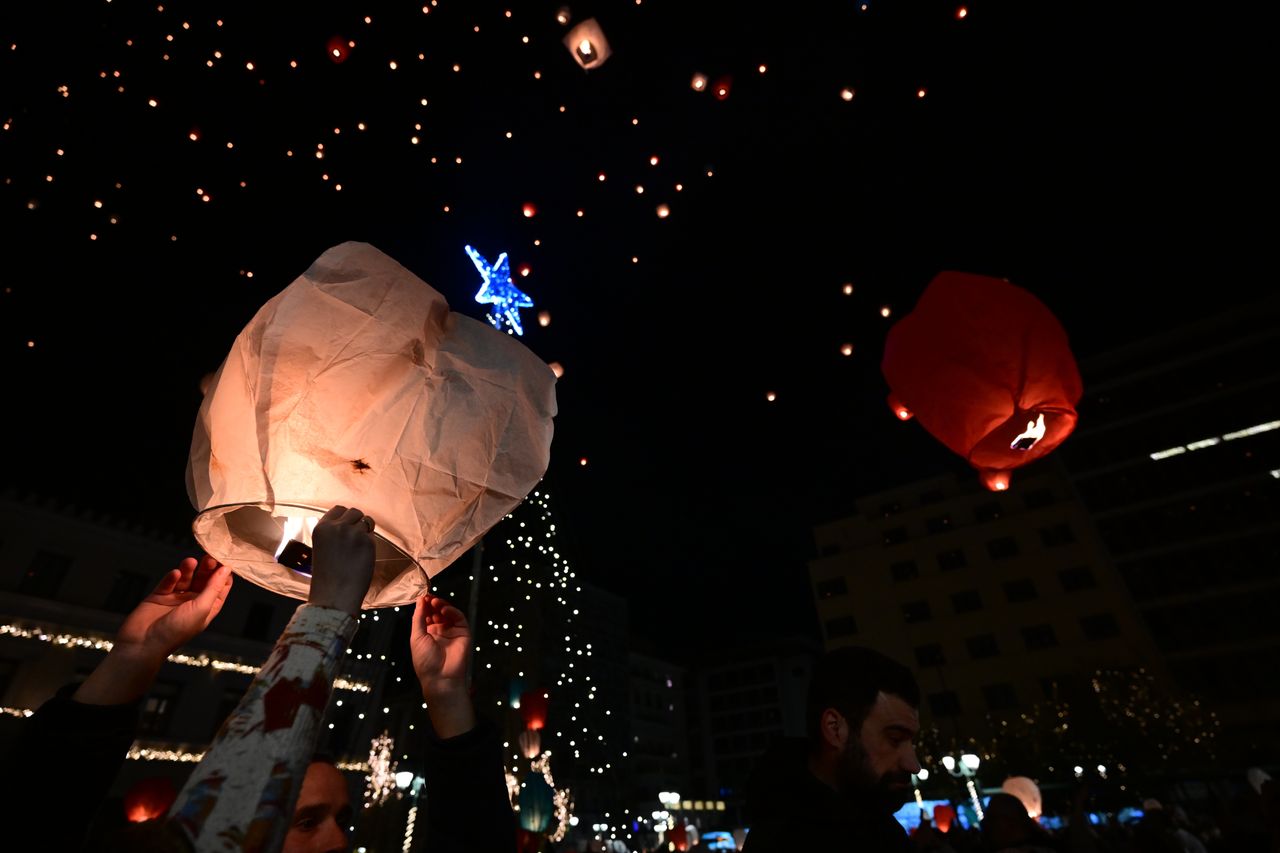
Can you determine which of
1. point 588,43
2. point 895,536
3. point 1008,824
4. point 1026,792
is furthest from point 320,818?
point 895,536

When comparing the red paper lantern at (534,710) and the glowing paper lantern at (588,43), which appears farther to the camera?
the red paper lantern at (534,710)

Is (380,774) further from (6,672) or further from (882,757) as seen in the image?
(882,757)

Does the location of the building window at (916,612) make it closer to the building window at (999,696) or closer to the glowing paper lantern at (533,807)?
the building window at (999,696)

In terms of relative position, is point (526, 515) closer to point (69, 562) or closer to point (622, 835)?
point (69, 562)

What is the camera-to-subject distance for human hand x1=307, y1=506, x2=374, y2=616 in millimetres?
1037

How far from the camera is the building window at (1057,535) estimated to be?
31.8 meters

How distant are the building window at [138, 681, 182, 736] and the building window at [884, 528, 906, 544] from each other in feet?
118

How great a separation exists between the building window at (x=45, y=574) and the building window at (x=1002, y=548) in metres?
41.0

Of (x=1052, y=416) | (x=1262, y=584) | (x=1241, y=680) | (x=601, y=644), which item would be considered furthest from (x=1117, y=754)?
(x=601, y=644)

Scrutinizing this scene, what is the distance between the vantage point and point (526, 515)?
2252 cm

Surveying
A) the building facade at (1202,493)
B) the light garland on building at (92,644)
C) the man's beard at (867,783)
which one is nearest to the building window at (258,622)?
the light garland on building at (92,644)

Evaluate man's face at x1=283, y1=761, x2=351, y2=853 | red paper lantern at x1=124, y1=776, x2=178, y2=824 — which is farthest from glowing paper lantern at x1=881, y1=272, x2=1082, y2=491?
red paper lantern at x1=124, y1=776, x2=178, y2=824

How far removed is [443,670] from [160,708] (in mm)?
23248

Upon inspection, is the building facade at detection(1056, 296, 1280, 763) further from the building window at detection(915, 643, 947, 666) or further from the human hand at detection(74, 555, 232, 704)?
the human hand at detection(74, 555, 232, 704)
